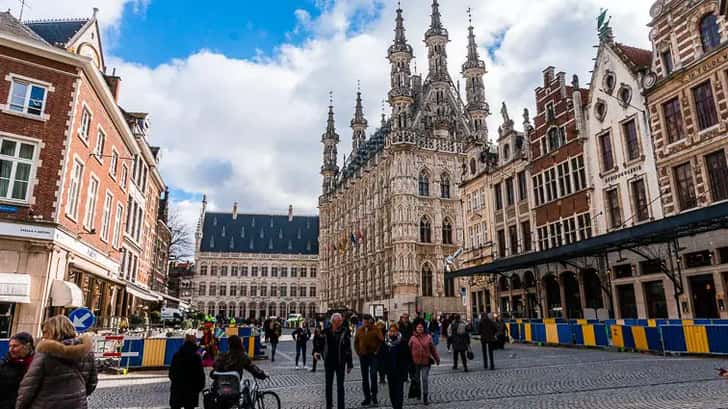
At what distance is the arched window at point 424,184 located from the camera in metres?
54.1

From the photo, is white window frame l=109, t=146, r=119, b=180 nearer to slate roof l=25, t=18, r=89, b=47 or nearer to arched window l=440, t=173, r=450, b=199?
slate roof l=25, t=18, r=89, b=47

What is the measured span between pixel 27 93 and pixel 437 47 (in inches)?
1955

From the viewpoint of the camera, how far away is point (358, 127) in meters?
81.4

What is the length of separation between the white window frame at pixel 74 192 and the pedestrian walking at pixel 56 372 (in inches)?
603

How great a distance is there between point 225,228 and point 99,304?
71.1 m

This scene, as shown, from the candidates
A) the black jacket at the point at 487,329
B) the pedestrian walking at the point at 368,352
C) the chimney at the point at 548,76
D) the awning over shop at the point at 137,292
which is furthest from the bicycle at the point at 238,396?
the chimney at the point at 548,76

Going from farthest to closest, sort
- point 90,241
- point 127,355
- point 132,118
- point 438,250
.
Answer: point 438,250 → point 132,118 → point 90,241 → point 127,355

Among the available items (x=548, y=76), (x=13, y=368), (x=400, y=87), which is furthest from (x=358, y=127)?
(x=13, y=368)

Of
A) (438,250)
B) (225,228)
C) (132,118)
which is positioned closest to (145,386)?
(132,118)

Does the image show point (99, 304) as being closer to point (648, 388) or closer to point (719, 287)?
point (648, 388)

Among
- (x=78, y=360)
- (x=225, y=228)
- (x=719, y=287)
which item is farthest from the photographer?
(x=225, y=228)

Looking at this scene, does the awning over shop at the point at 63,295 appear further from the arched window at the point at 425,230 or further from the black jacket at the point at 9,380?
the arched window at the point at 425,230

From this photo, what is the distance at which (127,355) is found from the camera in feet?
49.8

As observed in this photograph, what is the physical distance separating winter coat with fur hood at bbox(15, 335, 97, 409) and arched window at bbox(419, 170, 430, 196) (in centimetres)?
5073
